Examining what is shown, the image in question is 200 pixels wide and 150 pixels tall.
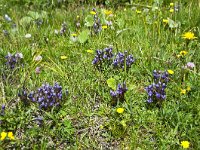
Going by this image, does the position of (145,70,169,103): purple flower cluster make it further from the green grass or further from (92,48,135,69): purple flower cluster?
(92,48,135,69): purple flower cluster

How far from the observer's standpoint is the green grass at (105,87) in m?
2.28

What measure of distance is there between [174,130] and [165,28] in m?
1.58

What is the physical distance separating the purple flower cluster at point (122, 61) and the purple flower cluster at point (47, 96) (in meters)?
0.57

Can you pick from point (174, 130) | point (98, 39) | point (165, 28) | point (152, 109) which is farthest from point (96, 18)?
point (174, 130)

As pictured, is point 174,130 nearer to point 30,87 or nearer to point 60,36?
point 30,87

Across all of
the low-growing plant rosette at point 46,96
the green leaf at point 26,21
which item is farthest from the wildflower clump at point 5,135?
the green leaf at point 26,21

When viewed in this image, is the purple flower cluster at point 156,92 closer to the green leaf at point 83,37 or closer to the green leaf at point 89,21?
the green leaf at point 83,37

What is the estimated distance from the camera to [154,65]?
285 centimetres

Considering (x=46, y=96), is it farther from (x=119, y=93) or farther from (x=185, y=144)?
(x=185, y=144)

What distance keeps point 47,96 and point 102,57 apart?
69 centimetres

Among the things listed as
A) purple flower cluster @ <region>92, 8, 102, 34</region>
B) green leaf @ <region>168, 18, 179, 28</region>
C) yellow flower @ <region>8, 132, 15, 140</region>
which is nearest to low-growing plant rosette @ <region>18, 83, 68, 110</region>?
yellow flower @ <region>8, 132, 15, 140</region>

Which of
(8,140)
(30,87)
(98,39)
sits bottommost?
(8,140)

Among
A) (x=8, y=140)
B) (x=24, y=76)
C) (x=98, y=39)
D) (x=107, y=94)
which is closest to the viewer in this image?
(x=8, y=140)

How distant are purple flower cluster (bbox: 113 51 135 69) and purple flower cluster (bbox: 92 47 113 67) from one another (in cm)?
8
